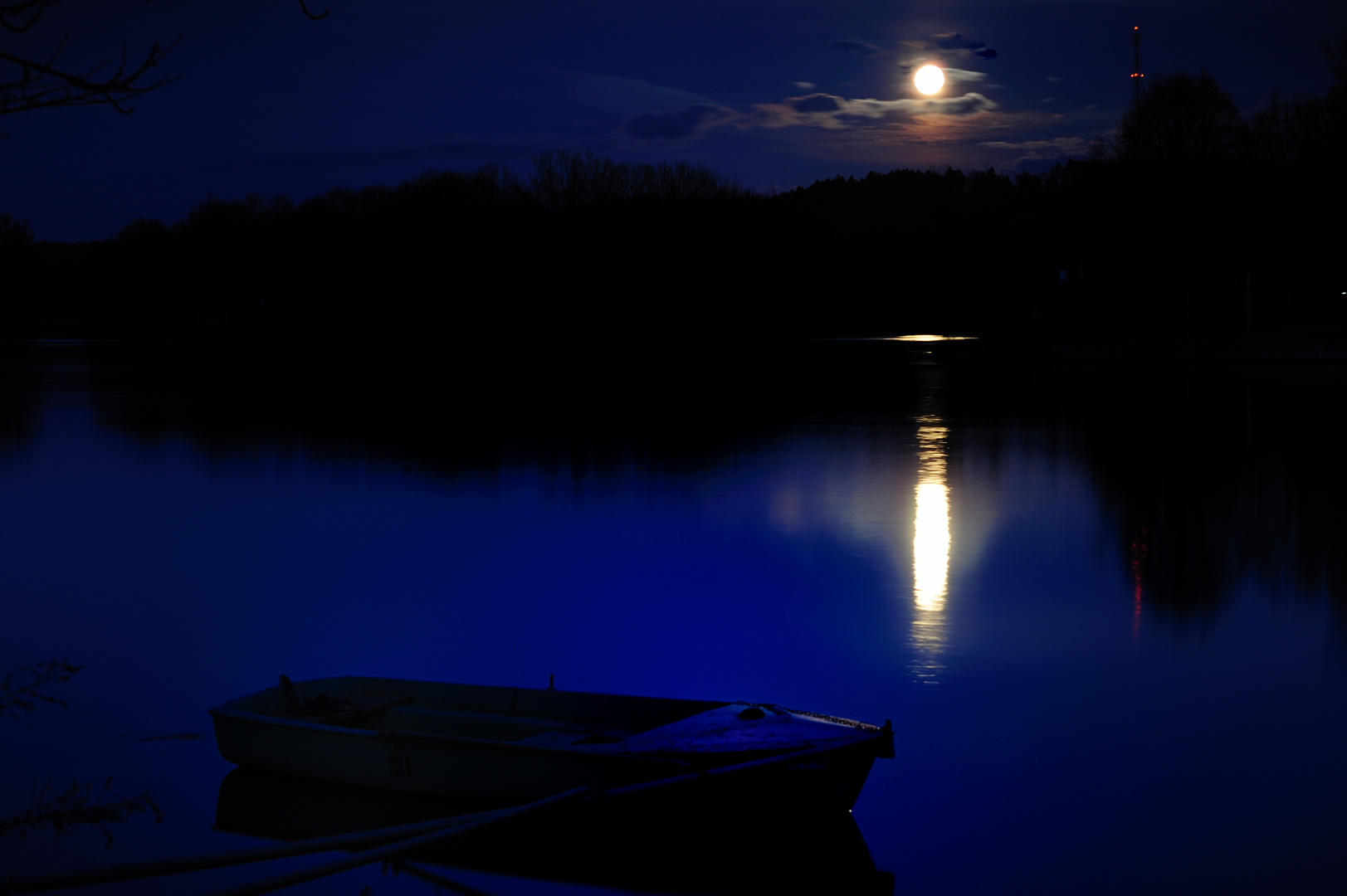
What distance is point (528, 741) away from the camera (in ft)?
23.4

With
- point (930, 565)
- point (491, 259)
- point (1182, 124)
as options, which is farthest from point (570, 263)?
point (930, 565)

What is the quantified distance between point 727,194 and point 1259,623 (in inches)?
4527

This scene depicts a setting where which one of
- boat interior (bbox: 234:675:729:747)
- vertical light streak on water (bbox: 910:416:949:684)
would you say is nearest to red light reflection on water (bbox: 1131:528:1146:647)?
vertical light streak on water (bbox: 910:416:949:684)

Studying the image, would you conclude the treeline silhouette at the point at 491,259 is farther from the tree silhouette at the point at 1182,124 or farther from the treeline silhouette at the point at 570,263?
the tree silhouette at the point at 1182,124

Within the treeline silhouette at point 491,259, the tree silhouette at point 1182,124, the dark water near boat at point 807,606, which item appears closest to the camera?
the dark water near boat at point 807,606

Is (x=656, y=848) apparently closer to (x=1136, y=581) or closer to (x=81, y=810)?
(x=81, y=810)

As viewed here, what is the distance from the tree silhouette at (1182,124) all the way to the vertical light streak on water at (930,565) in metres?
44.3

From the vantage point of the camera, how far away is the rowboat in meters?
6.45

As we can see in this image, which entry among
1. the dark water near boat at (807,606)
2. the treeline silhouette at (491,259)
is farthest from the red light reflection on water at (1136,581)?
the treeline silhouette at (491,259)

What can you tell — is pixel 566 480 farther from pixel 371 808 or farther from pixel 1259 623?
pixel 371 808

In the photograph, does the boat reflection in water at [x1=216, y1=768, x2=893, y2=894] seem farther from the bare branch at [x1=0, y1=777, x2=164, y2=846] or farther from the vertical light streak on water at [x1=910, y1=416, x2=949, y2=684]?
the vertical light streak on water at [x1=910, y1=416, x2=949, y2=684]

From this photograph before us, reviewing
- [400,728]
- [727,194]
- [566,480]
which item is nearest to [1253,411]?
[566,480]

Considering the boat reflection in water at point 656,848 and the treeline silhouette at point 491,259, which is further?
the treeline silhouette at point 491,259

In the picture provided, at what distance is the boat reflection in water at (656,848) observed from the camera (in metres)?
A: 6.29
